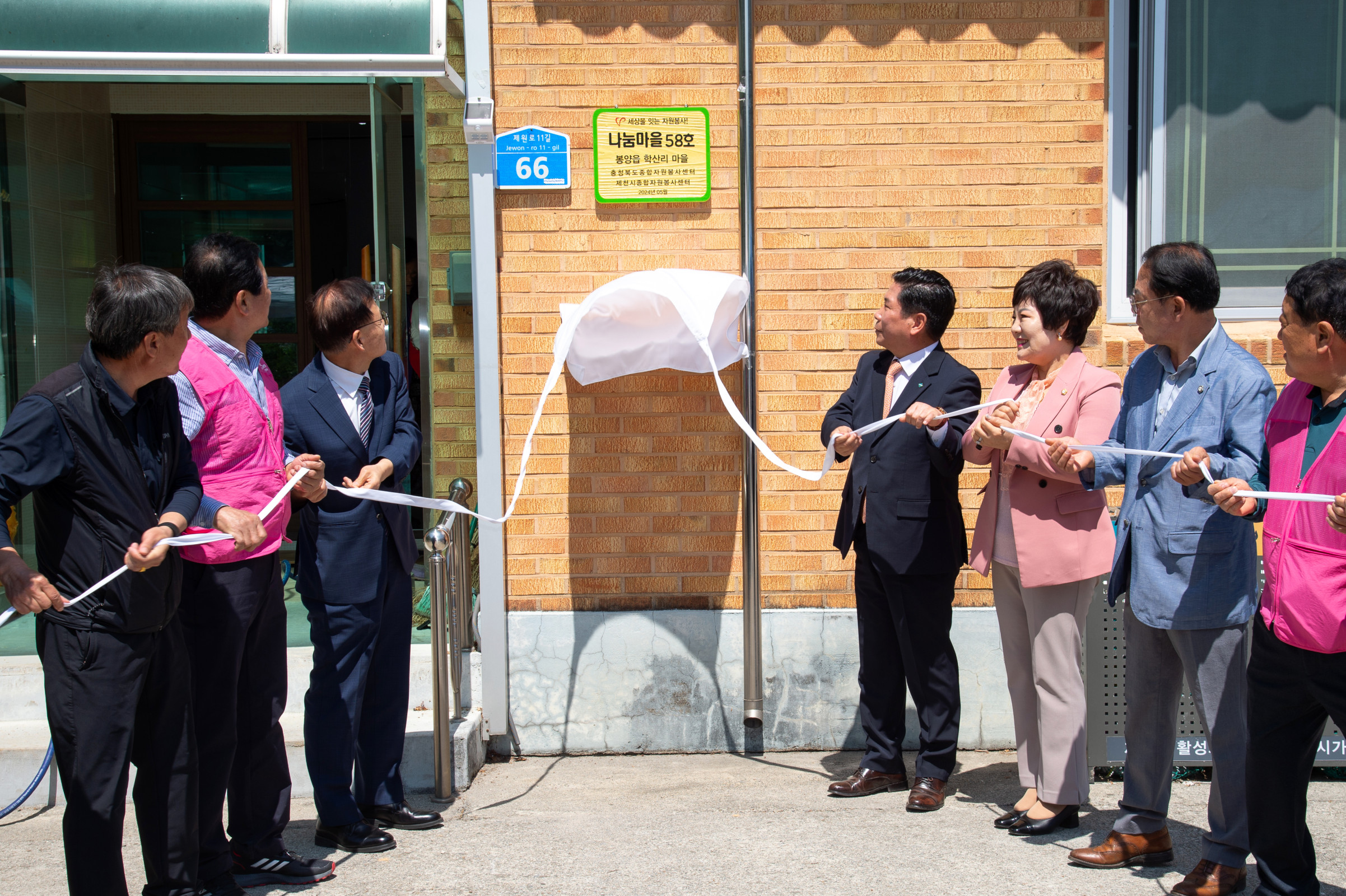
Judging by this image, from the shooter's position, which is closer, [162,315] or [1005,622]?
[162,315]

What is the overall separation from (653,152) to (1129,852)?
10.8 ft

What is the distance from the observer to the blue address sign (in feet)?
15.0

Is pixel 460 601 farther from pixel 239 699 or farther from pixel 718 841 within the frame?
pixel 718 841

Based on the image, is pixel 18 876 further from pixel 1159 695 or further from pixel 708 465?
pixel 1159 695

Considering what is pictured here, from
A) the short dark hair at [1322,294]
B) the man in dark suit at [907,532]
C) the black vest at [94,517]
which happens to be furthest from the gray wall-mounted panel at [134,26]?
the short dark hair at [1322,294]

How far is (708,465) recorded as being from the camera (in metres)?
4.70

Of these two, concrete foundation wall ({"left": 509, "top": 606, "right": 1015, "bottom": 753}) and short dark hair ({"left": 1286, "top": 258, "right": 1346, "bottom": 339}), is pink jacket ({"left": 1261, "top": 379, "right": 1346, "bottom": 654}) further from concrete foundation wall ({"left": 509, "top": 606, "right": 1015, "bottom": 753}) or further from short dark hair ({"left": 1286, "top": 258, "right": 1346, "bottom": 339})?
concrete foundation wall ({"left": 509, "top": 606, "right": 1015, "bottom": 753})

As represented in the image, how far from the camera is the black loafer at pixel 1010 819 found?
383 centimetres

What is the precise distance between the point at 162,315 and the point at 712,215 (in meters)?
2.47

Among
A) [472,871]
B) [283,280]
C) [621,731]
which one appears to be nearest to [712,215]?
[621,731]

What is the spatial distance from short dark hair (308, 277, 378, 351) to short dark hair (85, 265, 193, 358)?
82cm

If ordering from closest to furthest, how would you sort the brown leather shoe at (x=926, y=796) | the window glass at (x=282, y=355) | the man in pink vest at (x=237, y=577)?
1. the man in pink vest at (x=237, y=577)
2. the brown leather shoe at (x=926, y=796)
3. the window glass at (x=282, y=355)

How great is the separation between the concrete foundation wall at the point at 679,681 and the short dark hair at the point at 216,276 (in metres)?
1.95

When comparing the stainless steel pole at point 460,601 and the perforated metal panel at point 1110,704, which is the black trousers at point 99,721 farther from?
the perforated metal panel at point 1110,704
